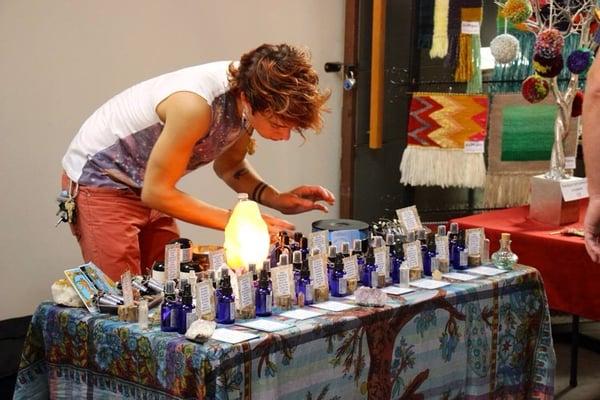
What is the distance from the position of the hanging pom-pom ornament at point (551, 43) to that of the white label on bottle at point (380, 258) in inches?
48.8

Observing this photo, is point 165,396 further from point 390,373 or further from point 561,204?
point 561,204

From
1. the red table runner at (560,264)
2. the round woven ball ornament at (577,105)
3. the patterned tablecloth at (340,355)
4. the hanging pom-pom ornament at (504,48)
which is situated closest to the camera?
the patterned tablecloth at (340,355)

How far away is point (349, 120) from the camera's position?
4445 mm

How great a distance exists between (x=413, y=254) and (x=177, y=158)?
67 cm

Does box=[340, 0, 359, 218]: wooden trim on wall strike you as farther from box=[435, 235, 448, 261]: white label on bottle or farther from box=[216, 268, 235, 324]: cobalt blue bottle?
box=[216, 268, 235, 324]: cobalt blue bottle

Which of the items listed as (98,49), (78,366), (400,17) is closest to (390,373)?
(78,366)

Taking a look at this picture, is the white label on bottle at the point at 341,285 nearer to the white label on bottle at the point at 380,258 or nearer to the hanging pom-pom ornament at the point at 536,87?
the white label on bottle at the point at 380,258

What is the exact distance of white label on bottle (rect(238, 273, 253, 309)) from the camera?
1.90 metres

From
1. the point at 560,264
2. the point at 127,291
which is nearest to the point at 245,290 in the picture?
the point at 127,291

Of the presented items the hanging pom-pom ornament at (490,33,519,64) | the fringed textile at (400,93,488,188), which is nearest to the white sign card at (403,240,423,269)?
the hanging pom-pom ornament at (490,33,519,64)

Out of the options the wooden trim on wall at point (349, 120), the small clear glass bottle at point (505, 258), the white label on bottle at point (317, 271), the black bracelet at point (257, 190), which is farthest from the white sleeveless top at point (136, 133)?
the wooden trim on wall at point (349, 120)

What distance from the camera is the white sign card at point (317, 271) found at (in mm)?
2055

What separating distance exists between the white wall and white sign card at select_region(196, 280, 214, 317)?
1799 millimetres

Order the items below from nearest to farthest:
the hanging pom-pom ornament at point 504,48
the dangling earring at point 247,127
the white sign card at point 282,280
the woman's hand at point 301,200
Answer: the white sign card at point 282,280 < the dangling earring at point 247,127 < the woman's hand at point 301,200 < the hanging pom-pom ornament at point 504,48
